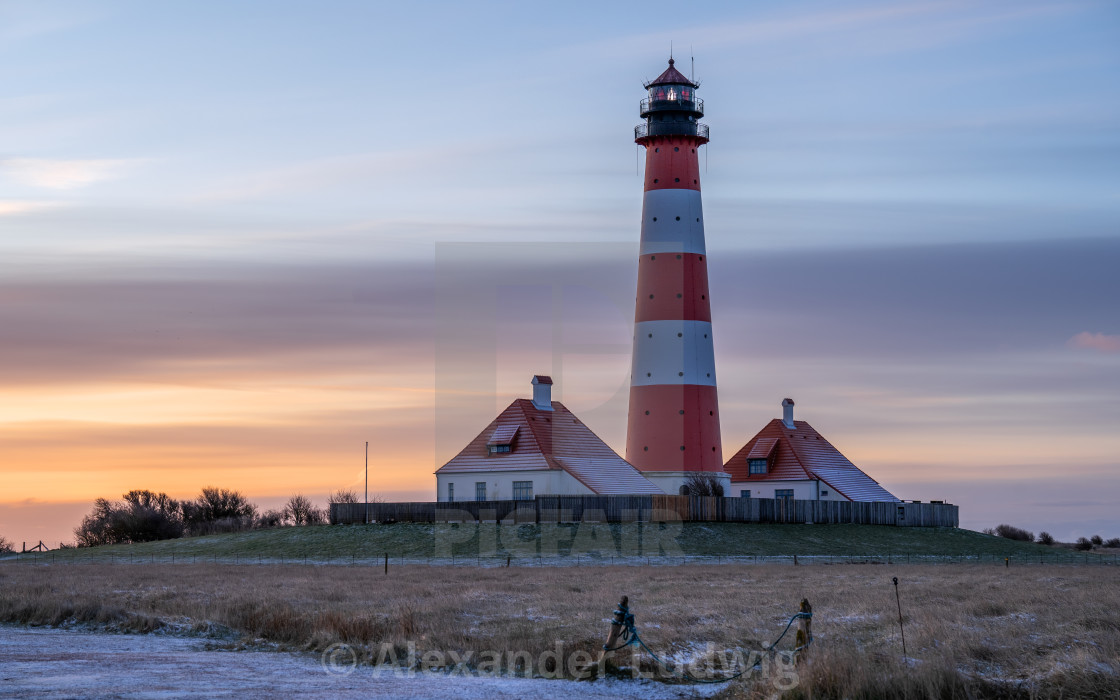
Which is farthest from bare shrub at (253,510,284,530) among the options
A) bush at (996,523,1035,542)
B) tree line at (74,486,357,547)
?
bush at (996,523,1035,542)

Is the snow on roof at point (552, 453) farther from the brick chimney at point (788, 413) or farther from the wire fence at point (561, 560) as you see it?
the brick chimney at point (788, 413)

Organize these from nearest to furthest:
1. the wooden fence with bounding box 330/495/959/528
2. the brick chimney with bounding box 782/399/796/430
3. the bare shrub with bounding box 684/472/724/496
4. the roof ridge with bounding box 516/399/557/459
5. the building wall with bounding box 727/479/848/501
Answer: the wooden fence with bounding box 330/495/959/528 < the bare shrub with bounding box 684/472/724/496 < the roof ridge with bounding box 516/399/557/459 < the building wall with bounding box 727/479/848/501 < the brick chimney with bounding box 782/399/796/430

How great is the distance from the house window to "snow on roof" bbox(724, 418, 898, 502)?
1763 cm

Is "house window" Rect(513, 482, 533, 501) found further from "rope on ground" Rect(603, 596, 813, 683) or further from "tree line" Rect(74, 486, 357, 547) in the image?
"rope on ground" Rect(603, 596, 813, 683)

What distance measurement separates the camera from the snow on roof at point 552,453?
5984 centimetres

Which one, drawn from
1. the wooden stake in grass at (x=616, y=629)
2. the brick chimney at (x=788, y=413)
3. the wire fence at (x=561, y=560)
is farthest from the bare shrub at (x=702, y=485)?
the wooden stake in grass at (x=616, y=629)

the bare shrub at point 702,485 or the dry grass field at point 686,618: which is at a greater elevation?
the bare shrub at point 702,485

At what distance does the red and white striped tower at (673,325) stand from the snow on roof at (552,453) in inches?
51.8

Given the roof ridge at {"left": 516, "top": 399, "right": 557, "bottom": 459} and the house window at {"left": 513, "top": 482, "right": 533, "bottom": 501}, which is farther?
the roof ridge at {"left": 516, "top": 399, "right": 557, "bottom": 459}

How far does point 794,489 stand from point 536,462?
1861cm

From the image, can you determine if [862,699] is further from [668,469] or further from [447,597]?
[668,469]

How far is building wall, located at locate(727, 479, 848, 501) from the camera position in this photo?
231 feet

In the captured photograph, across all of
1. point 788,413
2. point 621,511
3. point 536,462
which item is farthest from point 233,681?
point 788,413

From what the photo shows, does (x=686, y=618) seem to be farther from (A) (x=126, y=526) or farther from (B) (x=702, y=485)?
(A) (x=126, y=526)
